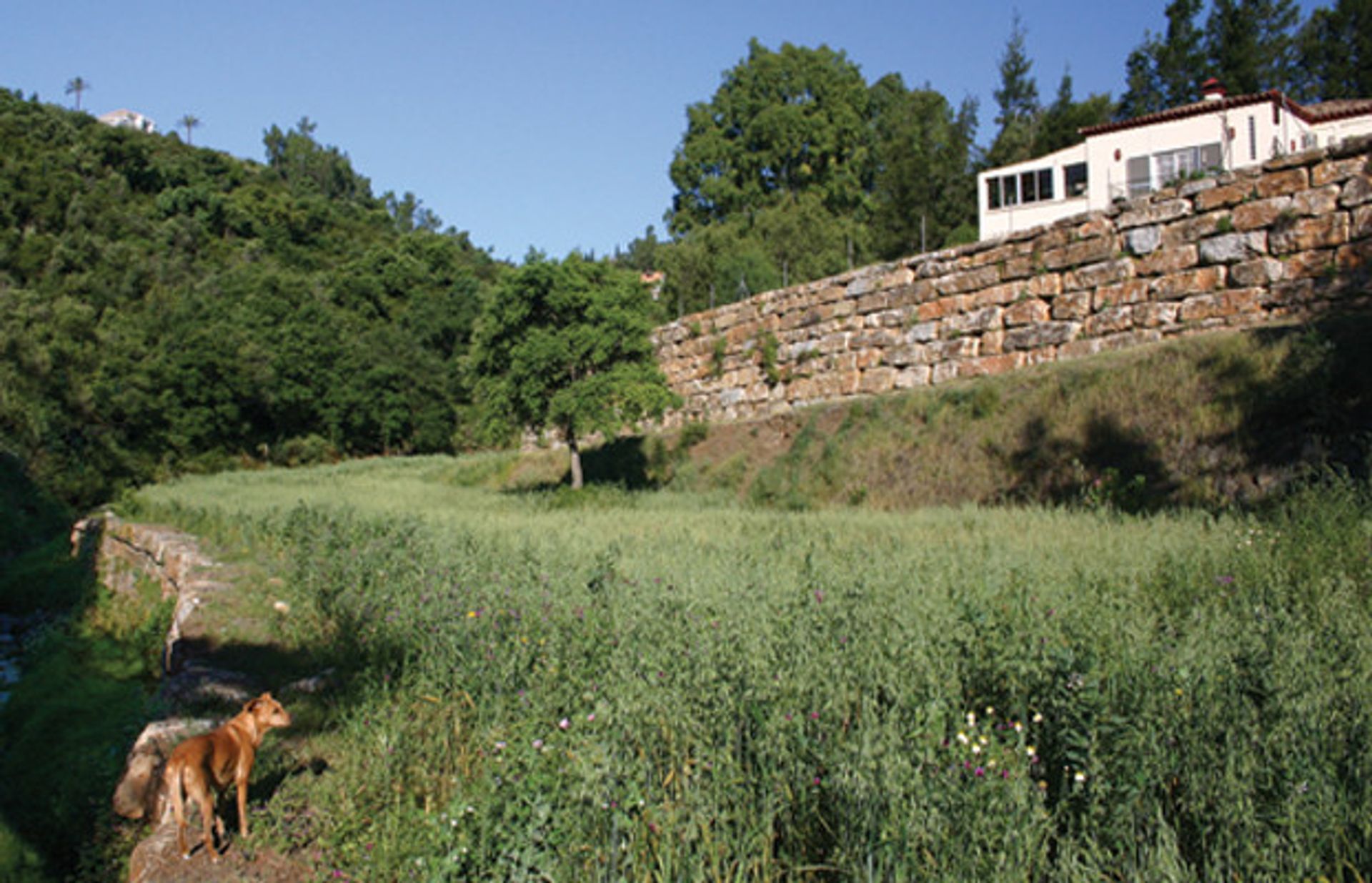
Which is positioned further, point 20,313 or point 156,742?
point 20,313

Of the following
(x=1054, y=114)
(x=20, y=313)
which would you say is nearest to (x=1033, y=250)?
(x=1054, y=114)

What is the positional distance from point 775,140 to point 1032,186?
871 inches

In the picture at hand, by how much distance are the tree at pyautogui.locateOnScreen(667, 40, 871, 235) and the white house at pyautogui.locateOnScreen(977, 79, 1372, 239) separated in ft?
68.8

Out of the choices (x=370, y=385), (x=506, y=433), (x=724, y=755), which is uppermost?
(x=370, y=385)

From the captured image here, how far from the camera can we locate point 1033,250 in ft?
49.4

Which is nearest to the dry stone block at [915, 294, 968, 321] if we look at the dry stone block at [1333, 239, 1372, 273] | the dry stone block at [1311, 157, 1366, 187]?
the dry stone block at [1311, 157, 1366, 187]

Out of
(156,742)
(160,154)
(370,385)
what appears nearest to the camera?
(156,742)

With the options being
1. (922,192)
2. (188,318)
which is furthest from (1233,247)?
(188,318)

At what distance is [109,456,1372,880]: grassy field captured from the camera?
274 centimetres

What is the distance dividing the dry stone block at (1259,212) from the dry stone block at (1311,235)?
0.60 feet

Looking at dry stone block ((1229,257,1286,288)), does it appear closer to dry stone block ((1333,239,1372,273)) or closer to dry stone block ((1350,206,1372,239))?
dry stone block ((1333,239,1372,273))

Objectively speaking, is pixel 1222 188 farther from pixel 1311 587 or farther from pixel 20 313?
pixel 20 313

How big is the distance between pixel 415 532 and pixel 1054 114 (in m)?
40.2

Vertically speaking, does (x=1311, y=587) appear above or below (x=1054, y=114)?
below
